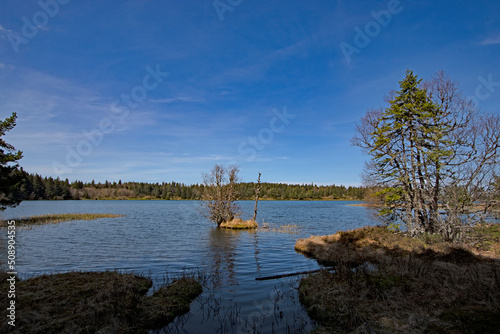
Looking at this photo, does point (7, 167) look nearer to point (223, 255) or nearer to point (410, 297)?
point (223, 255)

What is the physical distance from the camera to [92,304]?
8406 mm

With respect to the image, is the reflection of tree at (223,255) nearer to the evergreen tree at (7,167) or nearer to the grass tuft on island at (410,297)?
the grass tuft on island at (410,297)

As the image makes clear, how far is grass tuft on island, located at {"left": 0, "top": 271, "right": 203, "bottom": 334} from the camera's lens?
7.37m

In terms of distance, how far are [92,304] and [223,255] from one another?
42.4 ft

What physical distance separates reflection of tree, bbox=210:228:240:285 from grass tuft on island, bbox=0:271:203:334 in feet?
11.3

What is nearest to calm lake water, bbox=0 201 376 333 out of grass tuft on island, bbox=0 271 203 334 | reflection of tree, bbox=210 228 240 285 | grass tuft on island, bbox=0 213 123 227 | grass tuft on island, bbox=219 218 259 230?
reflection of tree, bbox=210 228 240 285

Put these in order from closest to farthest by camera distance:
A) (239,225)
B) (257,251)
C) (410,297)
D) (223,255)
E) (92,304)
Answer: (92,304) → (410,297) → (223,255) → (257,251) → (239,225)

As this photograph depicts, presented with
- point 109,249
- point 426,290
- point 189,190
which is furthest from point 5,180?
point 189,190

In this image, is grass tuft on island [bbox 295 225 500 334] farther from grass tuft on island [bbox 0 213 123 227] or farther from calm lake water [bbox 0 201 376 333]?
grass tuft on island [bbox 0 213 123 227]

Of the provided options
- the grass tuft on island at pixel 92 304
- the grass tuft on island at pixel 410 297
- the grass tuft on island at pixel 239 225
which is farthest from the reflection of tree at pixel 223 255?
the grass tuft on island at pixel 239 225

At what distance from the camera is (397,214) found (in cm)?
2681

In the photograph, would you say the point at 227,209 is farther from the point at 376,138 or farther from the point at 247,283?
the point at 247,283

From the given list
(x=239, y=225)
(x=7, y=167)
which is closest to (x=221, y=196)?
(x=239, y=225)

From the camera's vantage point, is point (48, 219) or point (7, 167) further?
point (48, 219)
